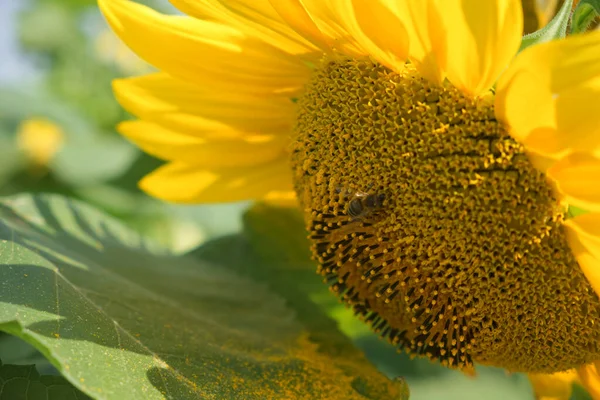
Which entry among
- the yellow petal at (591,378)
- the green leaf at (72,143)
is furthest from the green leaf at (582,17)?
the green leaf at (72,143)

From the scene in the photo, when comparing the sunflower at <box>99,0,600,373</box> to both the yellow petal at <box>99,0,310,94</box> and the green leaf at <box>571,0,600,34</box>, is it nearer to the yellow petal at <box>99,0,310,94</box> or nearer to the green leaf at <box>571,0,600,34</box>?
the yellow petal at <box>99,0,310,94</box>

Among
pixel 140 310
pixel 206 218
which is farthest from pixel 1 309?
pixel 206 218

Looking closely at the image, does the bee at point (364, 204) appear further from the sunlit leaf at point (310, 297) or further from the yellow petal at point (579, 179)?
the sunlit leaf at point (310, 297)

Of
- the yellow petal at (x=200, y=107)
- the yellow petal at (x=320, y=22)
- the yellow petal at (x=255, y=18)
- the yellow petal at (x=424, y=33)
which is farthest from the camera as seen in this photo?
the yellow petal at (x=200, y=107)

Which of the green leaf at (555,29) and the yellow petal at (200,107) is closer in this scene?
the green leaf at (555,29)

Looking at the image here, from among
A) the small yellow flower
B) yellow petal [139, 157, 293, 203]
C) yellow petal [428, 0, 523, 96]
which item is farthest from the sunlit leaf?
the small yellow flower
